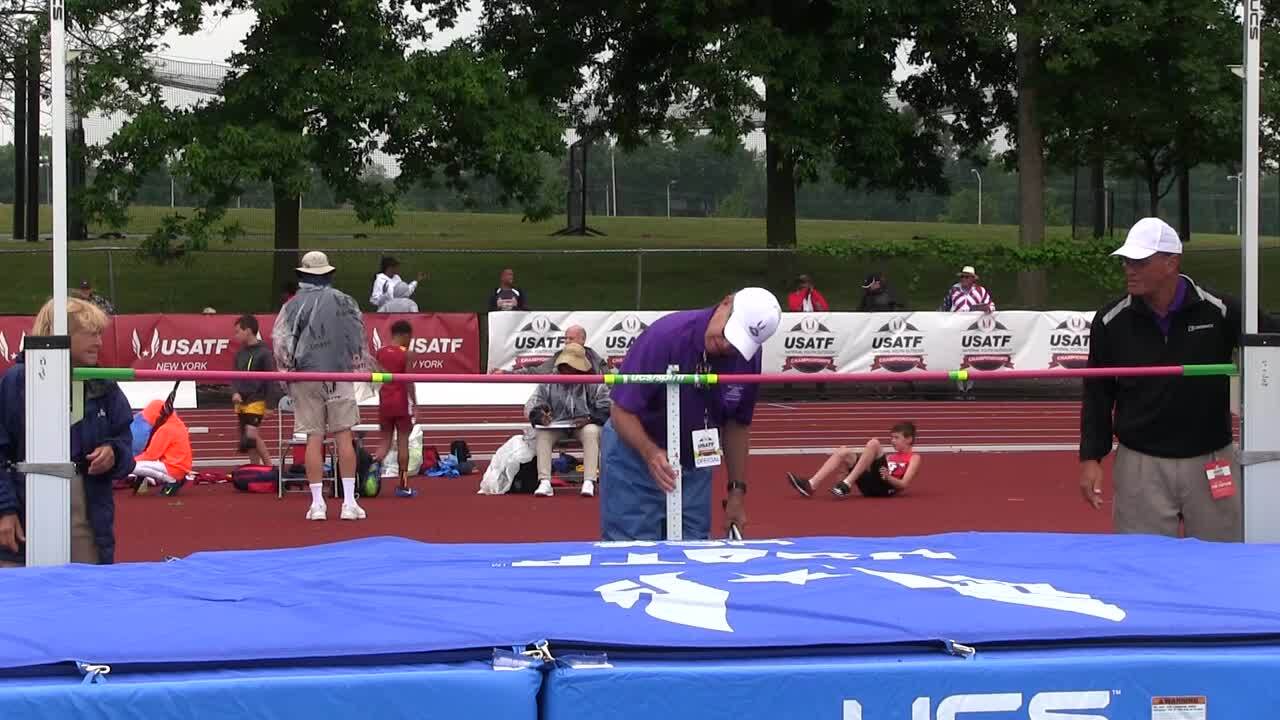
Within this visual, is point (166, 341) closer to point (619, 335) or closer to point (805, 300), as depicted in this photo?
point (619, 335)

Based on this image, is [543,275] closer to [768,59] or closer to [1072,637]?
[768,59]

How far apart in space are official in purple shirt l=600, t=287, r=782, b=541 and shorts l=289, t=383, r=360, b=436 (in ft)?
17.0

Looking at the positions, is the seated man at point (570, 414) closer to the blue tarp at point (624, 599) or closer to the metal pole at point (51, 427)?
the metal pole at point (51, 427)

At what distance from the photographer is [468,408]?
729 inches

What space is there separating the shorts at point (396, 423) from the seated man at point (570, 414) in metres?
0.98

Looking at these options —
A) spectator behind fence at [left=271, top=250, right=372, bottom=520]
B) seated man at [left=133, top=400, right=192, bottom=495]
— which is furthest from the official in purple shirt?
seated man at [left=133, top=400, right=192, bottom=495]

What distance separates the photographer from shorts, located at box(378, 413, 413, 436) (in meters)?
12.8

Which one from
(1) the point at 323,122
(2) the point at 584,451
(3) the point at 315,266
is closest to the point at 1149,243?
(3) the point at 315,266

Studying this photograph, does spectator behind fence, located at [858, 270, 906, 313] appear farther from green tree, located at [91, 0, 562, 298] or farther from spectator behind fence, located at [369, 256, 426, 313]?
Answer: green tree, located at [91, 0, 562, 298]

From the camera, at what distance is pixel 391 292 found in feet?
72.5

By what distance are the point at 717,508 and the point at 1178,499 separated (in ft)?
17.7

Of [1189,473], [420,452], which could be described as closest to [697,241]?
[420,452]

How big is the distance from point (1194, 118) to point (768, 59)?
25.2ft

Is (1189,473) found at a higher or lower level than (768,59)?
lower
